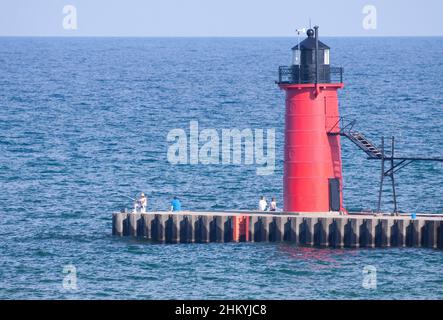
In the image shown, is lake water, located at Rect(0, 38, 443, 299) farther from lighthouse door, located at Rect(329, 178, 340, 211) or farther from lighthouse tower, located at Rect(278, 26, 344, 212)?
lighthouse door, located at Rect(329, 178, 340, 211)

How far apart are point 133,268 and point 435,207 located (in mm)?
21355

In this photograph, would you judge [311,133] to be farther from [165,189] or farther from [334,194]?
[165,189]

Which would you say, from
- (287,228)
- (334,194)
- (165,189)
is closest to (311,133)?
(334,194)

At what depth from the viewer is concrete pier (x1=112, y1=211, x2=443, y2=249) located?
7112cm

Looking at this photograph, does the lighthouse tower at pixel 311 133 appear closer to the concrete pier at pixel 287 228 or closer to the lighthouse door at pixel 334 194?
the lighthouse door at pixel 334 194

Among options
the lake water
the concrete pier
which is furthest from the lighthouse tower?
the lake water

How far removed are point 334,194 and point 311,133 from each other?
3.04 m

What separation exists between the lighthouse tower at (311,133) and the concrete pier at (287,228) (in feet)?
2.88

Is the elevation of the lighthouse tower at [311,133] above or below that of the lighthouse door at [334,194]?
above

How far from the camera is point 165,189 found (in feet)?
301

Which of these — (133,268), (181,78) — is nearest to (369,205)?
(133,268)

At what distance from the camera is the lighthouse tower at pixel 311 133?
73.1 m

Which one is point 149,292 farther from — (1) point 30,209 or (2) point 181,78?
(2) point 181,78

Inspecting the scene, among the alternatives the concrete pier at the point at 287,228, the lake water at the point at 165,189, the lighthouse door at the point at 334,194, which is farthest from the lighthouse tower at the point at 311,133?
the lake water at the point at 165,189
